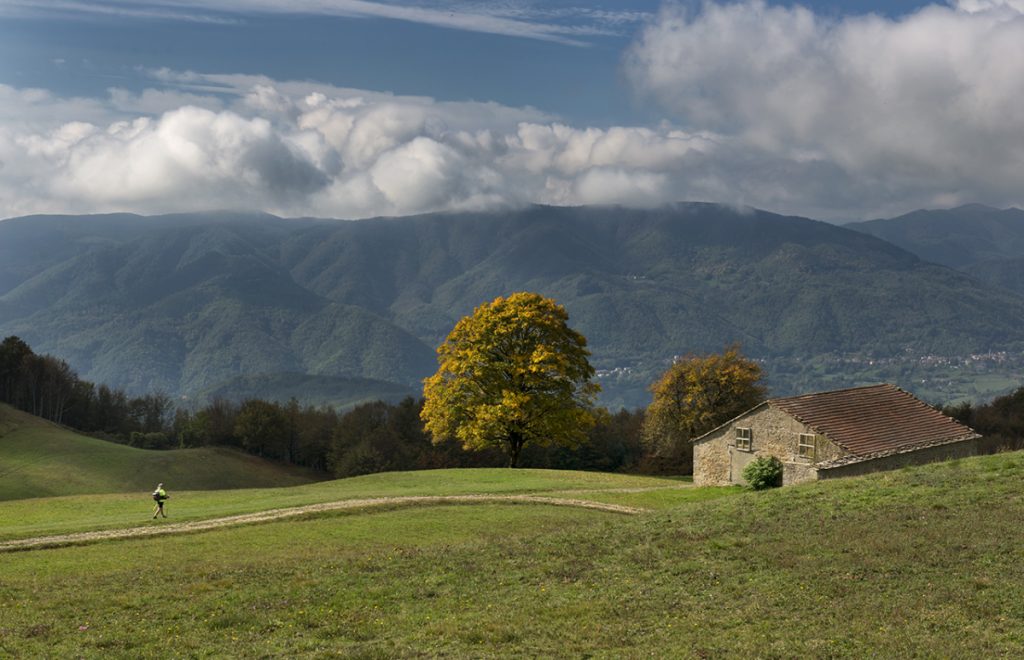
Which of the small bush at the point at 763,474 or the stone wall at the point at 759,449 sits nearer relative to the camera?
the stone wall at the point at 759,449

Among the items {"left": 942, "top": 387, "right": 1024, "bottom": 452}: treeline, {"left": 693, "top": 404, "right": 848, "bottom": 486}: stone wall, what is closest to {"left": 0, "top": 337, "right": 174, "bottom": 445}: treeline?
{"left": 693, "top": 404, "right": 848, "bottom": 486}: stone wall

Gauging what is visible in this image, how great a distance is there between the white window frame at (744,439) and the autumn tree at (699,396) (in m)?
25.2

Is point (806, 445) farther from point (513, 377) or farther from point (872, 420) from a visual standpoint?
point (513, 377)

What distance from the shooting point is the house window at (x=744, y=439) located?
45.5 m

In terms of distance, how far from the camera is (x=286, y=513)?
35375 mm

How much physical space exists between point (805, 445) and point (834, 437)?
5.18 feet

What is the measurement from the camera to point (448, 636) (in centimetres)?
1691

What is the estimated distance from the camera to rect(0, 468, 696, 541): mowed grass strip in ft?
117

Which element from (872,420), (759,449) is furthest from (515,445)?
(872,420)

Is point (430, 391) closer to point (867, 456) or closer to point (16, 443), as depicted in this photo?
point (867, 456)

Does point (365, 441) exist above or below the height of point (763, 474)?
above

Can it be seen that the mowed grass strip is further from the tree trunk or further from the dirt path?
the tree trunk

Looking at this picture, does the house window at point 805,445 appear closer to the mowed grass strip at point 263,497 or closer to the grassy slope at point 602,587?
the mowed grass strip at point 263,497

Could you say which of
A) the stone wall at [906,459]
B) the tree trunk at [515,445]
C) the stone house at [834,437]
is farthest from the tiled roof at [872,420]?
the tree trunk at [515,445]
